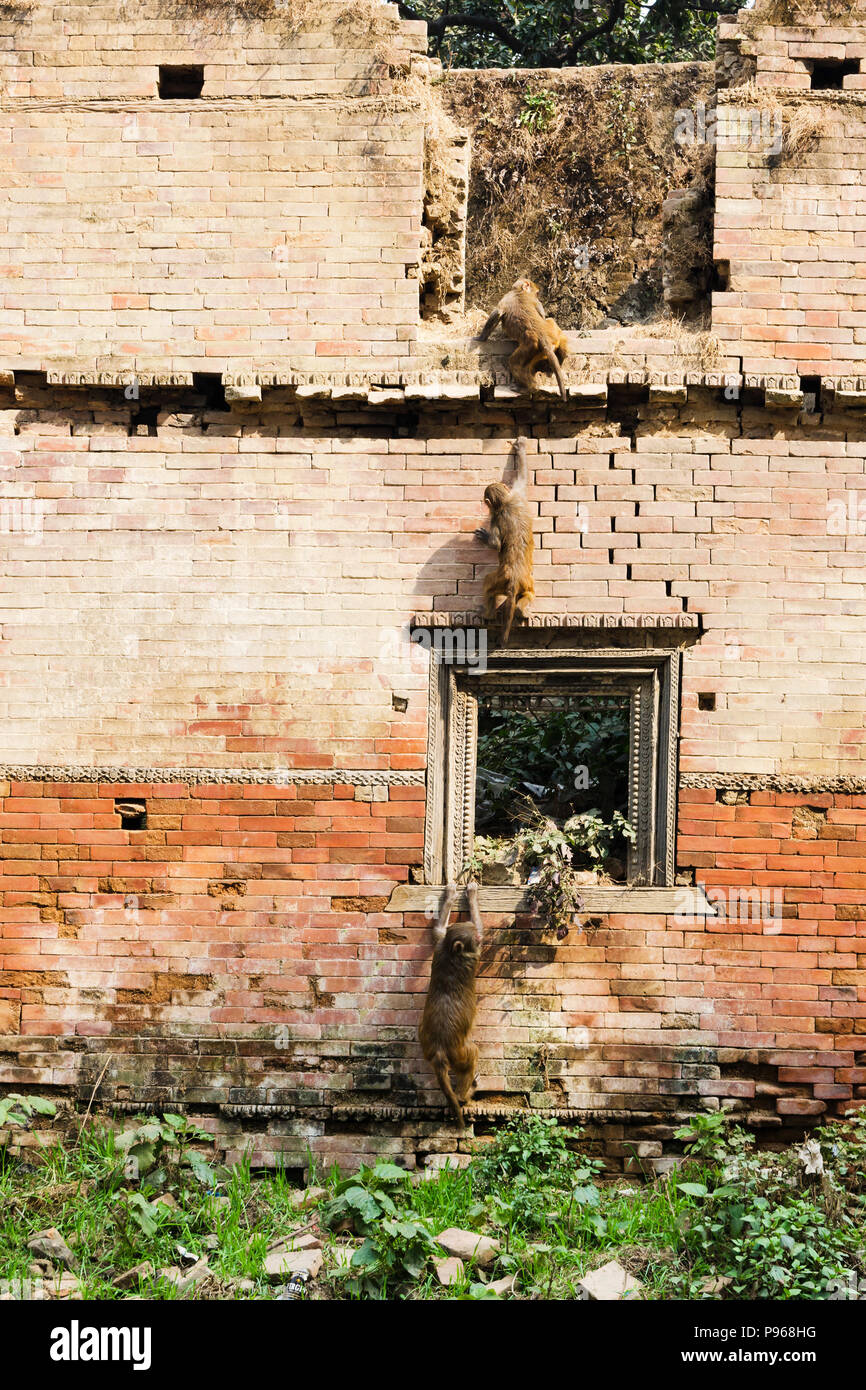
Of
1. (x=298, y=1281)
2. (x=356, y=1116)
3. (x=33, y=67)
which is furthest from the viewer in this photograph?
(x=33, y=67)

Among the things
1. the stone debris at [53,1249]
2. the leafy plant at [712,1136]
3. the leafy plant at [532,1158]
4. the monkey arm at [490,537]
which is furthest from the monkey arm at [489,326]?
the stone debris at [53,1249]

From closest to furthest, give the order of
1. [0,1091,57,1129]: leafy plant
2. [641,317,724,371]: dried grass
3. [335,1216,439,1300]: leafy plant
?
[335,1216,439,1300]: leafy plant < [0,1091,57,1129]: leafy plant < [641,317,724,371]: dried grass

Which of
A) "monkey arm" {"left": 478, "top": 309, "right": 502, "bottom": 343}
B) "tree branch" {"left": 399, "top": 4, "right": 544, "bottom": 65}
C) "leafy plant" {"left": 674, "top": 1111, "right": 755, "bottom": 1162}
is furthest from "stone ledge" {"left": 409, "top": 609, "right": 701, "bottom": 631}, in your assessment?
"tree branch" {"left": 399, "top": 4, "right": 544, "bottom": 65}

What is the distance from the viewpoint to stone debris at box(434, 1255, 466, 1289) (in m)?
5.36

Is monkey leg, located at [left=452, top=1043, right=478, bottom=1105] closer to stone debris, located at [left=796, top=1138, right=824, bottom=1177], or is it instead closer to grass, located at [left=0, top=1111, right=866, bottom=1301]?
grass, located at [left=0, top=1111, right=866, bottom=1301]

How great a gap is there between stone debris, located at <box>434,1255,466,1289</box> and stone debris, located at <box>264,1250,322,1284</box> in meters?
0.60

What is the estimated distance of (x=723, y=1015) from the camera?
6473 millimetres

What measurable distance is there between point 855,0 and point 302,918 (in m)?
6.37

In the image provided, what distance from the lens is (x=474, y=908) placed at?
6.52m

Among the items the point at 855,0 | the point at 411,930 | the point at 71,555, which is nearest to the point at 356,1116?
the point at 411,930

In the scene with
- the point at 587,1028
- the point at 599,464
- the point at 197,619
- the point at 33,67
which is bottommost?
the point at 587,1028

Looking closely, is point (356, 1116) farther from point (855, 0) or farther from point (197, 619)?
point (855, 0)

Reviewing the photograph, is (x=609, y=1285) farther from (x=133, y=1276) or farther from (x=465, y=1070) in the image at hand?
(x=133, y=1276)

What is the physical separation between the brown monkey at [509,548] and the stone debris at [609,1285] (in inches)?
131
